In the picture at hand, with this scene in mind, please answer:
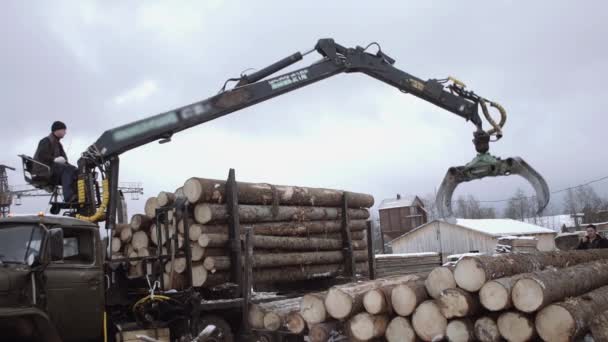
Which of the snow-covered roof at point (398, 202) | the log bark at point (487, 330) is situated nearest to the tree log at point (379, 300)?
the log bark at point (487, 330)

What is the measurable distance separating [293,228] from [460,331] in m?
4.49

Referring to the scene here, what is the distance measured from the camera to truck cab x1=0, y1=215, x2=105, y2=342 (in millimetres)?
5492

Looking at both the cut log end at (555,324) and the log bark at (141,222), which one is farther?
the log bark at (141,222)

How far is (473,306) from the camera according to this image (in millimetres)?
5949

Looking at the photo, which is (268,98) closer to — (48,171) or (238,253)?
(238,253)

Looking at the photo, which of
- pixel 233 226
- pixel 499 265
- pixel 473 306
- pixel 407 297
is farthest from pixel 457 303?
pixel 233 226

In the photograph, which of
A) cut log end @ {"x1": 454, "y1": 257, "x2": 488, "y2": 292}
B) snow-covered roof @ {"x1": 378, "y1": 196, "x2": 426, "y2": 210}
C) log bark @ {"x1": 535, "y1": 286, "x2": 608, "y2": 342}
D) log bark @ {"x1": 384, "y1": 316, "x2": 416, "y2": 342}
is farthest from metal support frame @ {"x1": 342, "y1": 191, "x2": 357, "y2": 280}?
snow-covered roof @ {"x1": 378, "y1": 196, "x2": 426, "y2": 210}

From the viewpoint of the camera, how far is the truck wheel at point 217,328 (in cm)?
764

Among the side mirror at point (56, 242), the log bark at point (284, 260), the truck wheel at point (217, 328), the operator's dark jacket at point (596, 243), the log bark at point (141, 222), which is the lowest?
the truck wheel at point (217, 328)

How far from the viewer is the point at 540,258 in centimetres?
736

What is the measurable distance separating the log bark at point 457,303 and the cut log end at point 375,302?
0.65 metres

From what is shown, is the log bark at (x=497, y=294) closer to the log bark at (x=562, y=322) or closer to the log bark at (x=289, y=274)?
the log bark at (x=562, y=322)

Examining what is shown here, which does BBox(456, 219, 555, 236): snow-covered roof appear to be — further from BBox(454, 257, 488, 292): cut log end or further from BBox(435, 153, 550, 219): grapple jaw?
BBox(454, 257, 488, 292): cut log end

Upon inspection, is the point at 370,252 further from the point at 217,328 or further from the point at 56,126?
the point at 56,126
